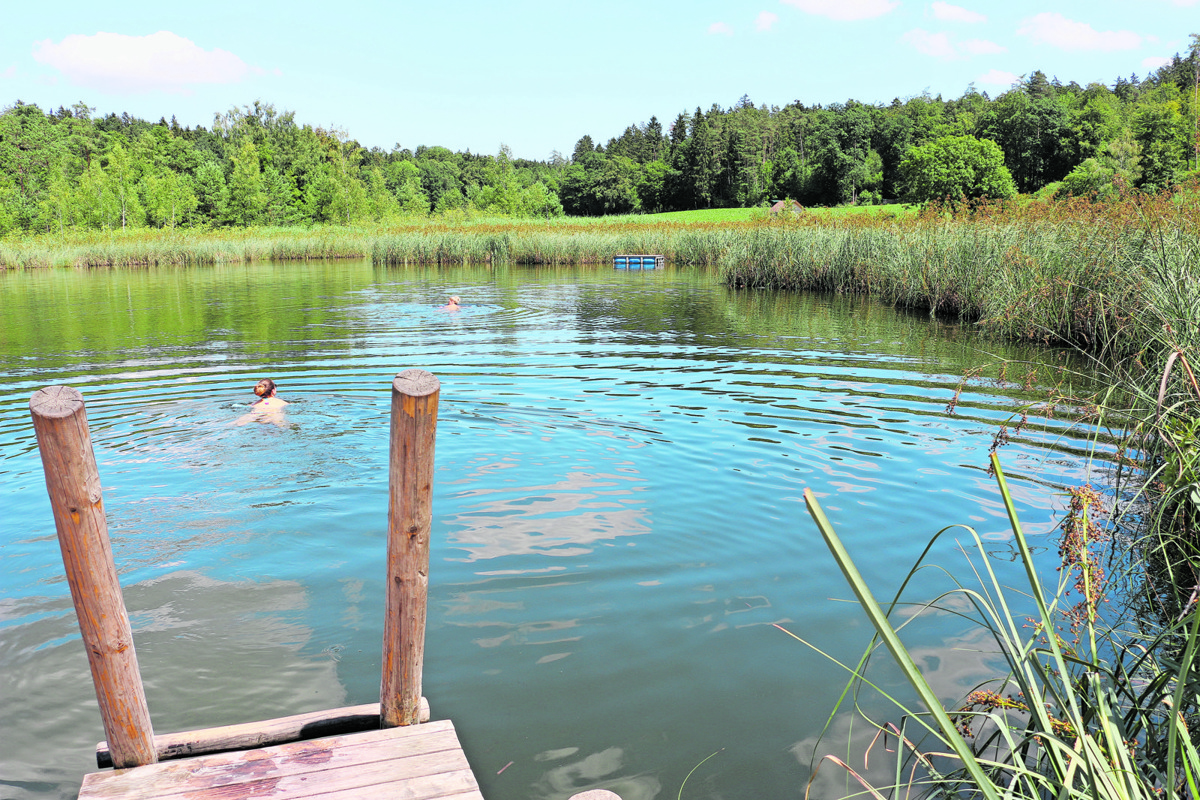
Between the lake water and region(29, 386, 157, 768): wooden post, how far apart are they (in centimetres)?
59

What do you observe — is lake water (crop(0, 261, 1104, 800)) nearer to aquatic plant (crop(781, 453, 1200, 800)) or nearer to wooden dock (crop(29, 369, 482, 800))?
wooden dock (crop(29, 369, 482, 800))

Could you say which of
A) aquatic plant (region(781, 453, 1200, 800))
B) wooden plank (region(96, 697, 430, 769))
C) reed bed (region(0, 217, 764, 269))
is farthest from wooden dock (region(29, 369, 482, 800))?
reed bed (region(0, 217, 764, 269))

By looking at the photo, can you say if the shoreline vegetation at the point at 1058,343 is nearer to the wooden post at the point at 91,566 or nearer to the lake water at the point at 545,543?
the lake water at the point at 545,543

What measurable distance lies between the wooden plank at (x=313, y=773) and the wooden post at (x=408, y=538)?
186mm

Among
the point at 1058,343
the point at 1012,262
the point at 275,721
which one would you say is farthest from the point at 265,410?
the point at 1058,343

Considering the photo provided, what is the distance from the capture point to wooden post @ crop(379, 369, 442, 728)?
269 cm

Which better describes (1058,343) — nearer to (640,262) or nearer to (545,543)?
(545,543)

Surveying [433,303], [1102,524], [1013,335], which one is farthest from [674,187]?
[1102,524]

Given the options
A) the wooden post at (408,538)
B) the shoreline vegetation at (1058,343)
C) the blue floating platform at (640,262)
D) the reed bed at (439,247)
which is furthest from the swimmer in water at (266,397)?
the blue floating platform at (640,262)

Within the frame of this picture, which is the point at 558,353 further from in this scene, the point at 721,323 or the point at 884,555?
the point at 884,555

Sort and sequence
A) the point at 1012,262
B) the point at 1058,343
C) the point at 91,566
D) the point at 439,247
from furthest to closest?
the point at 439,247, the point at 1012,262, the point at 1058,343, the point at 91,566

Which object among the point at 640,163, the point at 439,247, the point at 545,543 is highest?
the point at 640,163

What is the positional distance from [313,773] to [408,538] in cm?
81

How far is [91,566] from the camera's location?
249 cm
